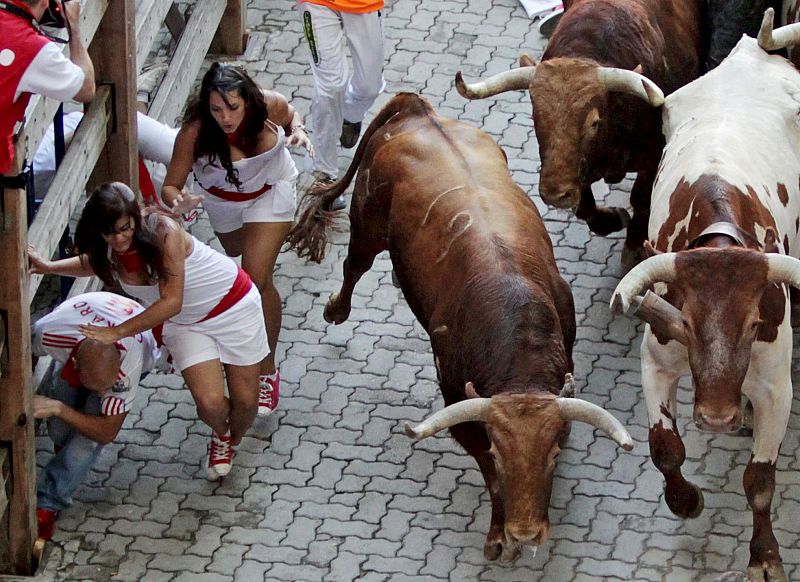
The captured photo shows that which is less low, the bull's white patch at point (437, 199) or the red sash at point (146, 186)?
the bull's white patch at point (437, 199)

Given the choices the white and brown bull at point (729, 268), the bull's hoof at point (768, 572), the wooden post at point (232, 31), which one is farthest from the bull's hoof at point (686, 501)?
the wooden post at point (232, 31)

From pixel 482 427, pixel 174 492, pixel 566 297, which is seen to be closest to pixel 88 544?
pixel 174 492

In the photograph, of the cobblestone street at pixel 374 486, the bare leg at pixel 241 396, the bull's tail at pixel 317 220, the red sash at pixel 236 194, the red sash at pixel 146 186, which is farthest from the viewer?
the red sash at pixel 146 186

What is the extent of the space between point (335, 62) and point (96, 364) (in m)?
3.05

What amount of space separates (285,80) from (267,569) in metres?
4.43

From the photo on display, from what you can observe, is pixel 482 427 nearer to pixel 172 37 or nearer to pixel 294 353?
→ pixel 294 353

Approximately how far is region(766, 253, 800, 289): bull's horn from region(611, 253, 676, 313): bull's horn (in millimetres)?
372

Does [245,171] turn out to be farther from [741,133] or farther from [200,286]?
[741,133]

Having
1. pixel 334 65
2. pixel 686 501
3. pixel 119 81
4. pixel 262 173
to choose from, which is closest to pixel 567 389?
pixel 686 501

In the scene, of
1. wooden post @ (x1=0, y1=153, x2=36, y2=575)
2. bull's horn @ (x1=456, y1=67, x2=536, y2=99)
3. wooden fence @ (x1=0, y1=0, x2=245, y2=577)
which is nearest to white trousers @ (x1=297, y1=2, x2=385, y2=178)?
wooden fence @ (x1=0, y1=0, x2=245, y2=577)

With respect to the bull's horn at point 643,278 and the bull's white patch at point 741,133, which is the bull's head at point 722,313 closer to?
the bull's horn at point 643,278

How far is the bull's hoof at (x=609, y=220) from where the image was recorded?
329 inches

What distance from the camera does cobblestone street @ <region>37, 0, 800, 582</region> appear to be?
666 centimetres

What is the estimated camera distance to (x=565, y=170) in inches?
296
